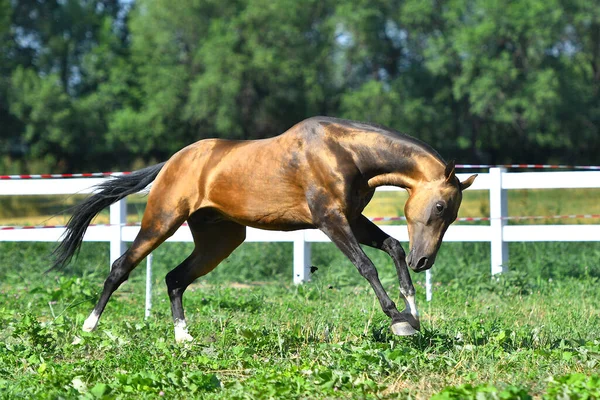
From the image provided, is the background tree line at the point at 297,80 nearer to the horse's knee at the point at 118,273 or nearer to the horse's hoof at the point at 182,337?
the horse's knee at the point at 118,273

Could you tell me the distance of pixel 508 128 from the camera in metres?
43.0

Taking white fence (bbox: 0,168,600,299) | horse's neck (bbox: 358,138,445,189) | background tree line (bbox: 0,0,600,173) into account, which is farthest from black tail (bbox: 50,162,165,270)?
background tree line (bbox: 0,0,600,173)

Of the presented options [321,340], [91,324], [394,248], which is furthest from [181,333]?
[394,248]

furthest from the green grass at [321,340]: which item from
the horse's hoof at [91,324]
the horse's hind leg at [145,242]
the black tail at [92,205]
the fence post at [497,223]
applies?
the black tail at [92,205]

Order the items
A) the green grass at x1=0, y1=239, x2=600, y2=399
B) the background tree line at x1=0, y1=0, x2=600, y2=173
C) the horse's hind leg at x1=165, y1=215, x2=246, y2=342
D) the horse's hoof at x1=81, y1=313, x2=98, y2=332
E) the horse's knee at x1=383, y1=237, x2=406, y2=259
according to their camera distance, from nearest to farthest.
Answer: the green grass at x1=0, y1=239, x2=600, y2=399, the horse's knee at x1=383, y1=237, x2=406, y2=259, the horse's hoof at x1=81, y1=313, x2=98, y2=332, the horse's hind leg at x1=165, y1=215, x2=246, y2=342, the background tree line at x1=0, y1=0, x2=600, y2=173

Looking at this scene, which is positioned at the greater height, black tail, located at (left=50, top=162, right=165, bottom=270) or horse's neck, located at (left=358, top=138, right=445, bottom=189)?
horse's neck, located at (left=358, top=138, right=445, bottom=189)

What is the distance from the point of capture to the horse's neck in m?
6.00

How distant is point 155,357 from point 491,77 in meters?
35.9

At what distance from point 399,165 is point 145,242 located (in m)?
2.30

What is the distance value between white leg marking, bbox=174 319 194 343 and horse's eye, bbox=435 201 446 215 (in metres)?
2.03

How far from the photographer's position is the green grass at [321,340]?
4.67m

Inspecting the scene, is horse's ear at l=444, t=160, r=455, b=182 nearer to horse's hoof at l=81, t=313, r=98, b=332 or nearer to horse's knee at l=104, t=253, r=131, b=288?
horse's knee at l=104, t=253, r=131, b=288

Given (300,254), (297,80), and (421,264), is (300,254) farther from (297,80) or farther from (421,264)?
(297,80)

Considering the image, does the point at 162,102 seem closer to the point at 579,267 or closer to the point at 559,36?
the point at 559,36
